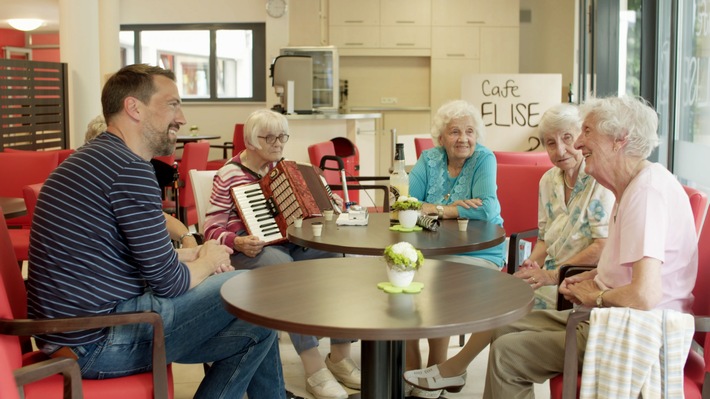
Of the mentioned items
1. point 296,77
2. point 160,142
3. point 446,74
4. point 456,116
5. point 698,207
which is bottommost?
point 698,207

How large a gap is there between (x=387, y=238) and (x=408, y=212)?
23 cm

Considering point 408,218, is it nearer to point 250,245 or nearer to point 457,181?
point 457,181

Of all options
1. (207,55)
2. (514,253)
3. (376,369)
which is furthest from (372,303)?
(207,55)

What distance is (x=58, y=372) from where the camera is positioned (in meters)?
1.93

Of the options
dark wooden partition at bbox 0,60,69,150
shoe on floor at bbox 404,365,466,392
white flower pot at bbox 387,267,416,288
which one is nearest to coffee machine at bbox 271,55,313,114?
dark wooden partition at bbox 0,60,69,150

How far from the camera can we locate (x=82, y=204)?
2135 millimetres

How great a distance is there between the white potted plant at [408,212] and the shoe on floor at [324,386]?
73 centimetres

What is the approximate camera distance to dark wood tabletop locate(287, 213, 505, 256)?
Answer: 272 centimetres

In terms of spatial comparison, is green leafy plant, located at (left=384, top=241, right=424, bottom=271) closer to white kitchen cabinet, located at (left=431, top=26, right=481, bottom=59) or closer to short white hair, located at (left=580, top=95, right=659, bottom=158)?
short white hair, located at (left=580, top=95, right=659, bottom=158)

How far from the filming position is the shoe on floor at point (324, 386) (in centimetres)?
326

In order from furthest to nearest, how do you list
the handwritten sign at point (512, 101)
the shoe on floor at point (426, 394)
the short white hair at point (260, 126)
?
the handwritten sign at point (512, 101)
the short white hair at point (260, 126)
the shoe on floor at point (426, 394)

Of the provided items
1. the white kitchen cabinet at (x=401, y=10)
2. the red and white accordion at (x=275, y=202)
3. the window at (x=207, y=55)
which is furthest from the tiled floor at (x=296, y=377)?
the window at (x=207, y=55)

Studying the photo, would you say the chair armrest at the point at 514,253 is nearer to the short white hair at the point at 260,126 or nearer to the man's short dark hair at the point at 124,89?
the short white hair at the point at 260,126

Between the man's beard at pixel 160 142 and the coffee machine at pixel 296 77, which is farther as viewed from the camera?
the coffee machine at pixel 296 77
